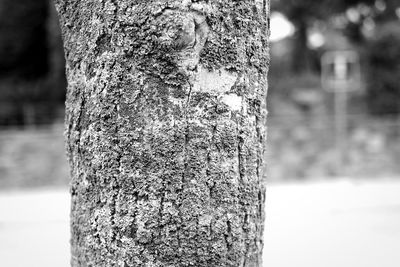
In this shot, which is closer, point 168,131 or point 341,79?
point 168,131

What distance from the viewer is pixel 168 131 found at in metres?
1.31

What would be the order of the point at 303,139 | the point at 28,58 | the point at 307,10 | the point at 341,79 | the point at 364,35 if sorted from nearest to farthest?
the point at 341,79 < the point at 303,139 < the point at 364,35 < the point at 307,10 < the point at 28,58

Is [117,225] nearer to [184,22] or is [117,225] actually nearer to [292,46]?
[184,22]

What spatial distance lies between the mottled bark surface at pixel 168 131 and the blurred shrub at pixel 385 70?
1488 centimetres

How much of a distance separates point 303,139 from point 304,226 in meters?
4.72

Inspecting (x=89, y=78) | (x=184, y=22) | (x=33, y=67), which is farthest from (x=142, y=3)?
(x=33, y=67)

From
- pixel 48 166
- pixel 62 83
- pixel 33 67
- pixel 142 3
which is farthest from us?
pixel 33 67

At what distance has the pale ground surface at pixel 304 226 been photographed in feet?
20.1

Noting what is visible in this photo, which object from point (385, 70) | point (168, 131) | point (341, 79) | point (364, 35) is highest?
point (364, 35)

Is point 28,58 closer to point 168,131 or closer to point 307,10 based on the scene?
point 307,10

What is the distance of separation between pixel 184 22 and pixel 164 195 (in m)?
0.41

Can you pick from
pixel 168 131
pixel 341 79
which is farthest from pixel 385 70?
pixel 168 131

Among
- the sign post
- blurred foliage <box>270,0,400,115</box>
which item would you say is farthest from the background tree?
the sign post

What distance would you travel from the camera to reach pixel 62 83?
702 inches
